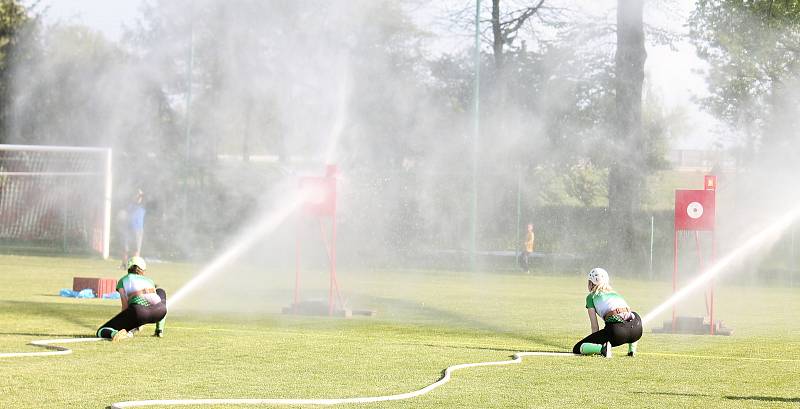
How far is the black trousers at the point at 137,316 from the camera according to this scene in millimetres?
15250

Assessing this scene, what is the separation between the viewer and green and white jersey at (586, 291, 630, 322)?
14383 mm


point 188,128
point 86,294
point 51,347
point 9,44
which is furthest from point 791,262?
point 9,44

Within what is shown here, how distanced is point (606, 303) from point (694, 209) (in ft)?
17.8

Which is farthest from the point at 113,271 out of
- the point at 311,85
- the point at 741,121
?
the point at 741,121

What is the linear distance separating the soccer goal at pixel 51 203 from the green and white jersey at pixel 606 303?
30.2 meters

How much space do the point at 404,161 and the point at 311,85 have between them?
10.1 metres

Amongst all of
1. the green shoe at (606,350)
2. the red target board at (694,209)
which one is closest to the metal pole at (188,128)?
the red target board at (694,209)

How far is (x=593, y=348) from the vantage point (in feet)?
48.1

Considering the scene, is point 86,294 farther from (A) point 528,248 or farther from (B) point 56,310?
(A) point 528,248

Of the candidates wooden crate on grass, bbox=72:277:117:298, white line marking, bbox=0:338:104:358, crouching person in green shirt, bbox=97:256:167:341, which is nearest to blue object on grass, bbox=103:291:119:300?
wooden crate on grass, bbox=72:277:117:298

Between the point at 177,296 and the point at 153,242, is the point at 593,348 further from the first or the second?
the point at 153,242

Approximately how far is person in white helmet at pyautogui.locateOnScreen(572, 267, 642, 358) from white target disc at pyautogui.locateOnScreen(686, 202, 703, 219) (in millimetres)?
5049

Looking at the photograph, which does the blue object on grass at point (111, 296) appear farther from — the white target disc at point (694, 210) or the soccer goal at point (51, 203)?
the soccer goal at point (51, 203)

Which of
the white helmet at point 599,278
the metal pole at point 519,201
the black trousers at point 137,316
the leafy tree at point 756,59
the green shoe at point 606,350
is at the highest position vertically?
the leafy tree at point 756,59
